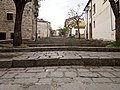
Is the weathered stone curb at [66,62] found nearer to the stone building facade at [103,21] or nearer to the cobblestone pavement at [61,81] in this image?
the cobblestone pavement at [61,81]

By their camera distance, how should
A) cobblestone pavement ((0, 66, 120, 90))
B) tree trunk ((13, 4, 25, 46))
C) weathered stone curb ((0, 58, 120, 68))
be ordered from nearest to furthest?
cobblestone pavement ((0, 66, 120, 90))
weathered stone curb ((0, 58, 120, 68))
tree trunk ((13, 4, 25, 46))

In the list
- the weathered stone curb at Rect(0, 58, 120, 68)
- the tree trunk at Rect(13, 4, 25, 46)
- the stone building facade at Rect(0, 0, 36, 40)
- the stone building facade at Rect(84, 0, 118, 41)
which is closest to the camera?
the weathered stone curb at Rect(0, 58, 120, 68)

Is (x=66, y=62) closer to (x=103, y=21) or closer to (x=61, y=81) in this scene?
(x=61, y=81)

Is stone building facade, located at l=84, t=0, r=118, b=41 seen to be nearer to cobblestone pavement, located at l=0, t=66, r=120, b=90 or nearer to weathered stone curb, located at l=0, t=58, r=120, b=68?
weathered stone curb, located at l=0, t=58, r=120, b=68

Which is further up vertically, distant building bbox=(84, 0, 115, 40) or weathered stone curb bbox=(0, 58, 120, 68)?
distant building bbox=(84, 0, 115, 40)

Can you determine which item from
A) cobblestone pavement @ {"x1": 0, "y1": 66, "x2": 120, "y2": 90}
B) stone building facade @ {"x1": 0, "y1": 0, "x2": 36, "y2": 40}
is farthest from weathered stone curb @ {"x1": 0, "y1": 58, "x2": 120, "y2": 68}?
stone building facade @ {"x1": 0, "y1": 0, "x2": 36, "y2": 40}

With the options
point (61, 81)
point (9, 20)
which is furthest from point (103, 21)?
point (61, 81)

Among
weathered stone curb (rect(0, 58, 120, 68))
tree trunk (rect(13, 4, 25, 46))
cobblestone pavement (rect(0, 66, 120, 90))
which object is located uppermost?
tree trunk (rect(13, 4, 25, 46))

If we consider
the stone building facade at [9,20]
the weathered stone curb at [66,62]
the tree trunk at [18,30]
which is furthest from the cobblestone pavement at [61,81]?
the stone building facade at [9,20]

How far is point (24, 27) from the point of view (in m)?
24.8

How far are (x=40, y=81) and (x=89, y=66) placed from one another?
2152 millimetres

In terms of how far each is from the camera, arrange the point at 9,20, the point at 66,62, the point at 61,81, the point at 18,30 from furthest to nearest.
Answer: the point at 9,20 < the point at 18,30 < the point at 66,62 < the point at 61,81

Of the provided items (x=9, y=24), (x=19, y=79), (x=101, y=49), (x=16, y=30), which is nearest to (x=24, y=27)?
(x=9, y=24)

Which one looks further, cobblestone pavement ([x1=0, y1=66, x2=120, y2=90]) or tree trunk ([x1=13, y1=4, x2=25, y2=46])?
tree trunk ([x1=13, y1=4, x2=25, y2=46])
